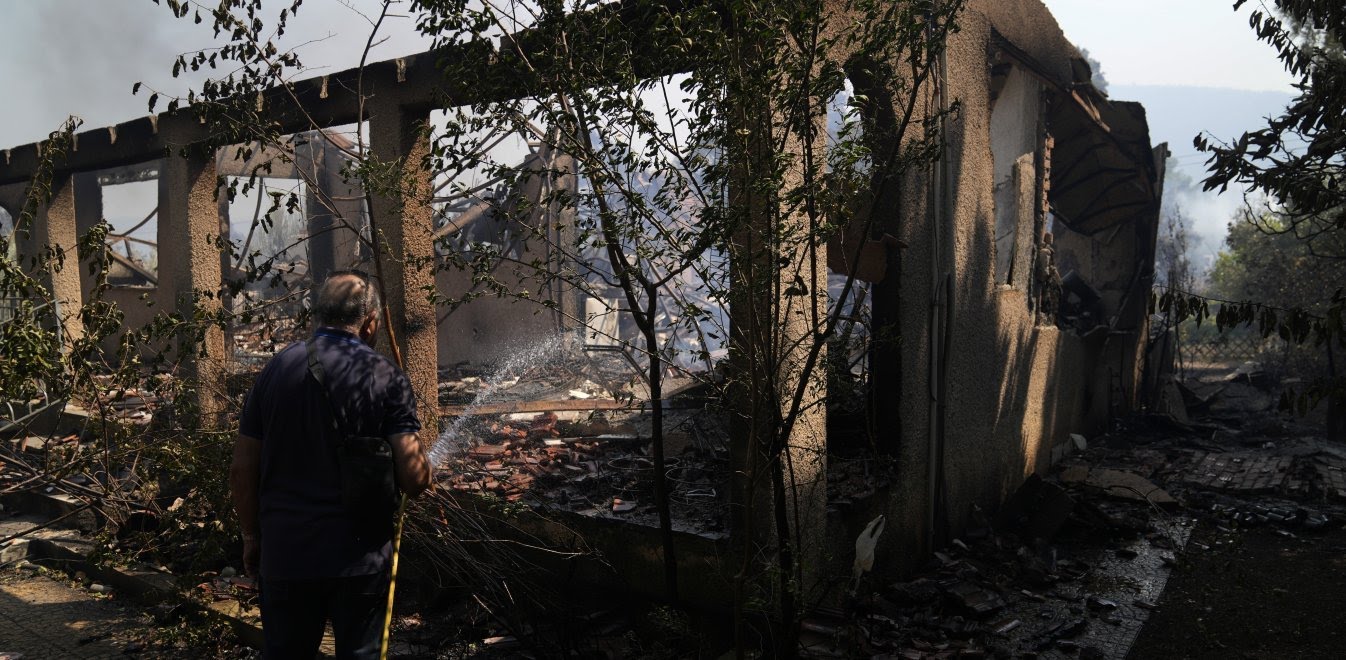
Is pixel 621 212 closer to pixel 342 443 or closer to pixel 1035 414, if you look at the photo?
pixel 342 443

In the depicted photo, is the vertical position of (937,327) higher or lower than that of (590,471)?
higher

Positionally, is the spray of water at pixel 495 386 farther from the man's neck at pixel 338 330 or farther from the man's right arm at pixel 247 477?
the man's neck at pixel 338 330

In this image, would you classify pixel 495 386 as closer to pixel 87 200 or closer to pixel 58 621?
pixel 58 621

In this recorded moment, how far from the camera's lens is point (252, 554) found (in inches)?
132

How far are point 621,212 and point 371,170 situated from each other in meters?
1.55

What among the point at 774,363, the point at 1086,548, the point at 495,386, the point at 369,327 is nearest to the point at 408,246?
the point at 369,327

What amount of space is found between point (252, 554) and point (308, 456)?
1.93 feet

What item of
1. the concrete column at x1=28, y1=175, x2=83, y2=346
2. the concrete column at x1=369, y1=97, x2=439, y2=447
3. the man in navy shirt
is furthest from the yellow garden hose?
the concrete column at x1=28, y1=175, x2=83, y2=346

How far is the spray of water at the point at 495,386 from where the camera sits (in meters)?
7.05

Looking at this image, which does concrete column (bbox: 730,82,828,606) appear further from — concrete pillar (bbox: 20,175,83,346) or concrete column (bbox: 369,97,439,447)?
concrete pillar (bbox: 20,175,83,346)

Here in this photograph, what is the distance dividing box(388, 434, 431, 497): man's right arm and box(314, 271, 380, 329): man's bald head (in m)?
0.48

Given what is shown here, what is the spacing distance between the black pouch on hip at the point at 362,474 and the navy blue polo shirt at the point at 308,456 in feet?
0.07

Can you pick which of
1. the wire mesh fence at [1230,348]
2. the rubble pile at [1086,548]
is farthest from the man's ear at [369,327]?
the wire mesh fence at [1230,348]

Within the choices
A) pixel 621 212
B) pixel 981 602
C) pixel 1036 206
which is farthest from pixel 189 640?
→ pixel 1036 206
